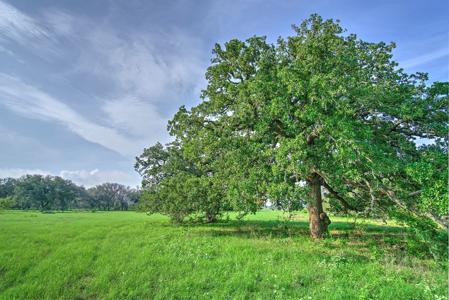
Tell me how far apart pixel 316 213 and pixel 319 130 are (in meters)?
7.10

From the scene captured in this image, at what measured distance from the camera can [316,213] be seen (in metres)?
17.3

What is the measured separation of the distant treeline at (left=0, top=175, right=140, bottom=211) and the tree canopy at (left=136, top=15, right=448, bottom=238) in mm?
69252

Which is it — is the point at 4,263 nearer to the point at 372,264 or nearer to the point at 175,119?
the point at 175,119

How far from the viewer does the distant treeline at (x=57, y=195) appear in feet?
317

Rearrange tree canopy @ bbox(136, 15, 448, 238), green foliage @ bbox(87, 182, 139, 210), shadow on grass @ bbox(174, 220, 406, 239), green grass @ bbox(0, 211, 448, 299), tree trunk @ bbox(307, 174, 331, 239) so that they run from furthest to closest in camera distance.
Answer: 1. green foliage @ bbox(87, 182, 139, 210)
2. shadow on grass @ bbox(174, 220, 406, 239)
3. tree trunk @ bbox(307, 174, 331, 239)
4. tree canopy @ bbox(136, 15, 448, 238)
5. green grass @ bbox(0, 211, 448, 299)

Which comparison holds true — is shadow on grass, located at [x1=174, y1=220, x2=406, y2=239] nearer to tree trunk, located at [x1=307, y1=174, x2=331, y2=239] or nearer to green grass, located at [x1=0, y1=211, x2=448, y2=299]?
tree trunk, located at [x1=307, y1=174, x2=331, y2=239]

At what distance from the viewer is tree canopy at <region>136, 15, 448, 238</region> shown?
459 inches

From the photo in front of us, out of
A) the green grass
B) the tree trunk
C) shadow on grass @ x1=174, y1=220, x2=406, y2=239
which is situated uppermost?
the tree trunk

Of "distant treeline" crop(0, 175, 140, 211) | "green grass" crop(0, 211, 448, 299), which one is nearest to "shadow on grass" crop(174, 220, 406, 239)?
"green grass" crop(0, 211, 448, 299)

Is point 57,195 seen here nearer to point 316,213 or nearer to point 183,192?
point 183,192

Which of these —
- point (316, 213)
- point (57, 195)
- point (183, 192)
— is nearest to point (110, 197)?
point (57, 195)

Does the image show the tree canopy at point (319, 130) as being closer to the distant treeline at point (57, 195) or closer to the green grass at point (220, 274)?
the green grass at point (220, 274)

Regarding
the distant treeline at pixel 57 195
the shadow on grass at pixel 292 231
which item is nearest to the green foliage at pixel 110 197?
the distant treeline at pixel 57 195

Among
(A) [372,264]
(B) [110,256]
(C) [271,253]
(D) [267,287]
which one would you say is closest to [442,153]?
(A) [372,264]
